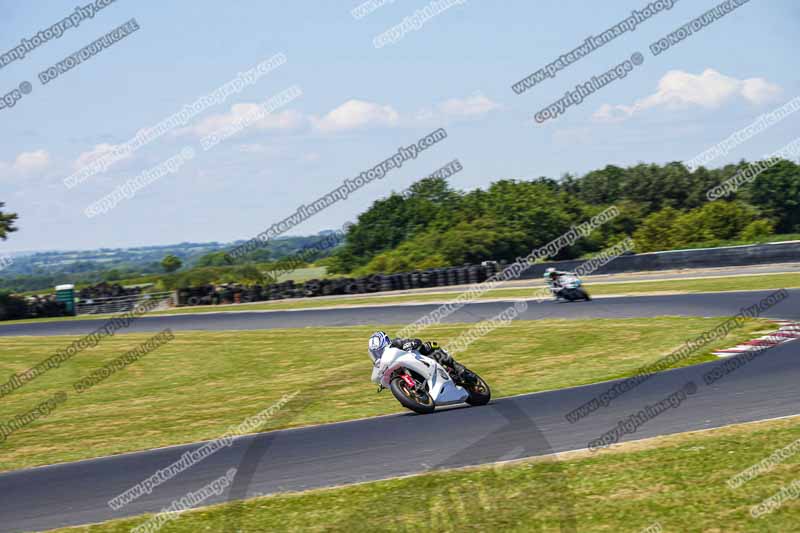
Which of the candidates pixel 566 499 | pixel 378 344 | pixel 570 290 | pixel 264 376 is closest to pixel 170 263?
pixel 570 290

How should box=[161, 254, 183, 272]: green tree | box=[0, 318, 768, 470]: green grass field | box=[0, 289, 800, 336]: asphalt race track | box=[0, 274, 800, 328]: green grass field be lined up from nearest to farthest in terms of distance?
box=[0, 318, 768, 470]: green grass field < box=[0, 289, 800, 336]: asphalt race track < box=[0, 274, 800, 328]: green grass field < box=[161, 254, 183, 272]: green tree

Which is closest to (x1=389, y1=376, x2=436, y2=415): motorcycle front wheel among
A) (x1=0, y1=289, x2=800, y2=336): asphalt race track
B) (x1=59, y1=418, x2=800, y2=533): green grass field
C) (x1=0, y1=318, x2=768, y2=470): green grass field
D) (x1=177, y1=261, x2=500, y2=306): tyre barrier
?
(x1=0, y1=318, x2=768, y2=470): green grass field

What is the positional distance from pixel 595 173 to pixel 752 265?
47.8 metres

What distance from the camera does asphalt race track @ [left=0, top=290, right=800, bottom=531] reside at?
27.7ft

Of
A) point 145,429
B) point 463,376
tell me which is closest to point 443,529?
point 463,376

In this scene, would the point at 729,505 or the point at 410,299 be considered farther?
the point at 410,299

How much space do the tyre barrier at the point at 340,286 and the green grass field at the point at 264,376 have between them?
551 inches

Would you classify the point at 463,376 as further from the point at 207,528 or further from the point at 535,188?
the point at 535,188

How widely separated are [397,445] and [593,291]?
71.4 feet

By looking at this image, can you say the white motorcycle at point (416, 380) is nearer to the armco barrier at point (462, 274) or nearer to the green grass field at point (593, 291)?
the green grass field at point (593, 291)

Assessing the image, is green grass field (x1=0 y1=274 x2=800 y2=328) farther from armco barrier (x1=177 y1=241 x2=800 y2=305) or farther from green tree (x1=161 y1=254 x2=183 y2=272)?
green tree (x1=161 y1=254 x2=183 y2=272)

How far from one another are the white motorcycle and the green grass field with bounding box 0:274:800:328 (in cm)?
1670

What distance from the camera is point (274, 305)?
3966cm

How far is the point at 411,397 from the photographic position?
37.6 feet
